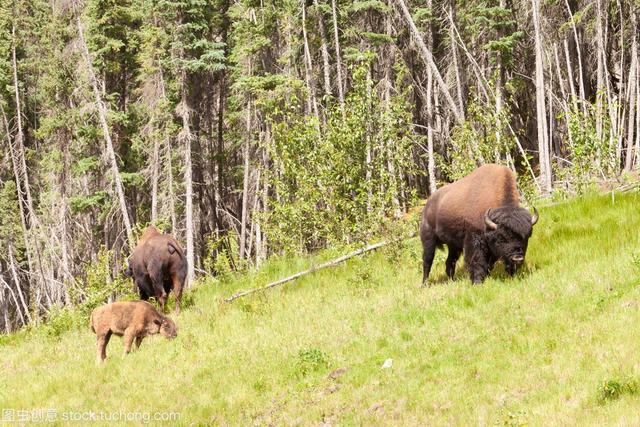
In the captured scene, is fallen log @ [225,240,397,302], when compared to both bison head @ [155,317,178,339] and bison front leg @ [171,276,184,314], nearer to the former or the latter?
bison front leg @ [171,276,184,314]

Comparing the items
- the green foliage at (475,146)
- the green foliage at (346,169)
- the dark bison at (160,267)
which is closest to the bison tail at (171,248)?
the dark bison at (160,267)

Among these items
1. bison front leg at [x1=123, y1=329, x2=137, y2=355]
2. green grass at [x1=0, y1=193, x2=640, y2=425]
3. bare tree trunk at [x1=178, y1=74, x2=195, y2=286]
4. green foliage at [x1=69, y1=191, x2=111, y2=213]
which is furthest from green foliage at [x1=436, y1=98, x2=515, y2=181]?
green foliage at [x1=69, y1=191, x2=111, y2=213]

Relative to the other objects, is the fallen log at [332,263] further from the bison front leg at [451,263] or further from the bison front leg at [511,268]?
the bison front leg at [511,268]

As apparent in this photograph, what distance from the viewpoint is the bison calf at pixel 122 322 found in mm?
13234

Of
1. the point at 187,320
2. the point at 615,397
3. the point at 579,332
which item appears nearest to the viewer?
the point at 615,397

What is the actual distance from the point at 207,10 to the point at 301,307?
24.0m

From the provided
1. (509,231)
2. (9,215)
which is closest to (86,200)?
(9,215)

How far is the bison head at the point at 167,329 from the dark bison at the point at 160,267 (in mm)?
3011

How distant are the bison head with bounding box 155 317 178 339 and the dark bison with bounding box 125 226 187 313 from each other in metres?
3.01

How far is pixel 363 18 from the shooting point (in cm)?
3509

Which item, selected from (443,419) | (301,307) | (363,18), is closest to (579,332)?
(443,419)

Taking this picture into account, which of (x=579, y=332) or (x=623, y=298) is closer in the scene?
(x=579, y=332)

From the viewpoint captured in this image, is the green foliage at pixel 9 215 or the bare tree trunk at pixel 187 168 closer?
the bare tree trunk at pixel 187 168

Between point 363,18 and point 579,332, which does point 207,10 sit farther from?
point 579,332
